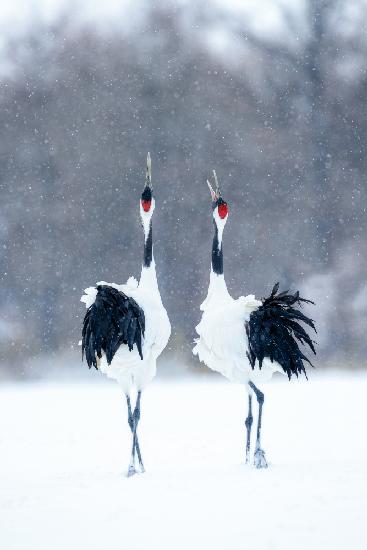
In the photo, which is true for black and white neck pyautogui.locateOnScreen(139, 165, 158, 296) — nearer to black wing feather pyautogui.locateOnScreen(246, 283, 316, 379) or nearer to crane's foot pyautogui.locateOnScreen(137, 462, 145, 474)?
black wing feather pyautogui.locateOnScreen(246, 283, 316, 379)

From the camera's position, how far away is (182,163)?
638 inches

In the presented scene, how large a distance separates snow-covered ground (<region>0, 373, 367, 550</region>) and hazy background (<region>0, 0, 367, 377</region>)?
154 inches

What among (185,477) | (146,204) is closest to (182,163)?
(146,204)

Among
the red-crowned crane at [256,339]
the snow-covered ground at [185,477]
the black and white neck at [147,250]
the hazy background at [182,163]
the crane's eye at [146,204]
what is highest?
the hazy background at [182,163]

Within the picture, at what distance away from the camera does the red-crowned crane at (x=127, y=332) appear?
6625mm

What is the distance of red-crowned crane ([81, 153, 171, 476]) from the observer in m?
6.62

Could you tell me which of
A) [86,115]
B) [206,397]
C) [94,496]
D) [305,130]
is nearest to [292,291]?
[305,130]

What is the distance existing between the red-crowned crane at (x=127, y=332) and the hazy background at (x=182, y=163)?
9026mm

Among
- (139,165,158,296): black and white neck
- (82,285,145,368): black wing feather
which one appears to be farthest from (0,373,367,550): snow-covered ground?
(139,165,158,296): black and white neck

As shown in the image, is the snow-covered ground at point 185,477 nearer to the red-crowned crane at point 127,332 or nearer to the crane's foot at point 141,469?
the crane's foot at point 141,469

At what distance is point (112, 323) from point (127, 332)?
14 cm

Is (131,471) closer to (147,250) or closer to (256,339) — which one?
(256,339)

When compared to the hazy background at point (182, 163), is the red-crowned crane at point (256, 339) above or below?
below

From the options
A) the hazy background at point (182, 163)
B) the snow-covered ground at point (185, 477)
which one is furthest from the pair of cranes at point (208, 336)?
the hazy background at point (182, 163)
